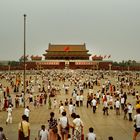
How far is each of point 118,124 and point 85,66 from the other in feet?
377

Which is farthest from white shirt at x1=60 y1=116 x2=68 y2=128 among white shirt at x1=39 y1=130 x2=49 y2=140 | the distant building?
the distant building

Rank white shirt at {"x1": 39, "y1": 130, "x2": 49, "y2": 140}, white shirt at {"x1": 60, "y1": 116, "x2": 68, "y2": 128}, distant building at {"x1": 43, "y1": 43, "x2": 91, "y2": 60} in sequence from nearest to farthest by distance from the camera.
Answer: white shirt at {"x1": 39, "y1": 130, "x2": 49, "y2": 140}, white shirt at {"x1": 60, "y1": 116, "x2": 68, "y2": 128}, distant building at {"x1": 43, "y1": 43, "x2": 91, "y2": 60}

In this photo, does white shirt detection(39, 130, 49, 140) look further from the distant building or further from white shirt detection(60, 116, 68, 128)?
the distant building

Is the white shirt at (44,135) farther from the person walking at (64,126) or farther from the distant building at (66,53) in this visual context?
the distant building at (66,53)

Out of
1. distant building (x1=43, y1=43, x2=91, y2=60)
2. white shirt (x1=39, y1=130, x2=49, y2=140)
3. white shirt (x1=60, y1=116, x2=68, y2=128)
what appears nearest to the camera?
white shirt (x1=39, y1=130, x2=49, y2=140)

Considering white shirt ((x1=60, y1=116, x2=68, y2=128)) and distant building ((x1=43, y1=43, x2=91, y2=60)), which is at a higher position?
distant building ((x1=43, y1=43, x2=91, y2=60))

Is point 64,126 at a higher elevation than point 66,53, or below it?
below

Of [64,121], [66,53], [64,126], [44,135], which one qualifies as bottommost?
[44,135]

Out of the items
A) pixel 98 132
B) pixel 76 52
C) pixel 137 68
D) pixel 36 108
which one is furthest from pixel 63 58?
pixel 98 132

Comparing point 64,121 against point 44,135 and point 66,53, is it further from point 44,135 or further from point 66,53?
point 66,53

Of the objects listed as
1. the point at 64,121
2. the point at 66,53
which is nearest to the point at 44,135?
the point at 64,121

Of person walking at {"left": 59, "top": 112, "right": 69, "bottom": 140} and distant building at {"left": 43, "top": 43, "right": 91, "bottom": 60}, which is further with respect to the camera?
distant building at {"left": 43, "top": 43, "right": 91, "bottom": 60}

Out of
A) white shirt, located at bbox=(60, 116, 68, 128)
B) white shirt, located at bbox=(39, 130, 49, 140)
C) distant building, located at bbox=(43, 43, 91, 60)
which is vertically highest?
distant building, located at bbox=(43, 43, 91, 60)

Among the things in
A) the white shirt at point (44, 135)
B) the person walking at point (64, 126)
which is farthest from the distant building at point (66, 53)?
the white shirt at point (44, 135)
